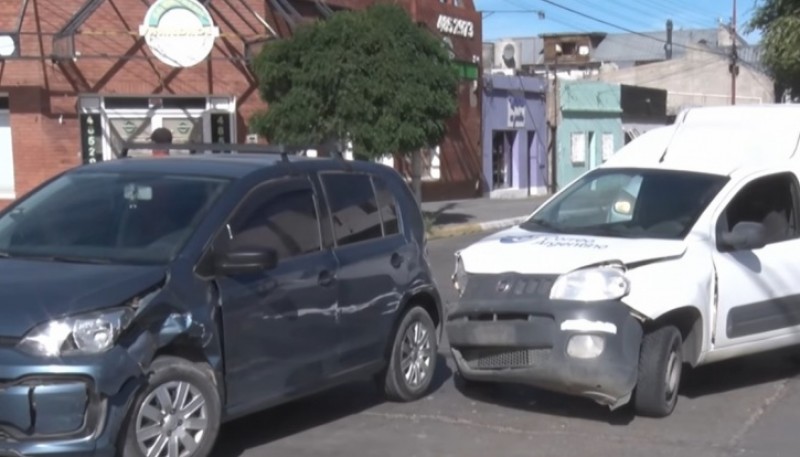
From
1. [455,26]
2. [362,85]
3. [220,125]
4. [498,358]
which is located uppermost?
[455,26]

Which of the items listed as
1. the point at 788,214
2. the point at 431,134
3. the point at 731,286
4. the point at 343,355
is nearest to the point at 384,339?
the point at 343,355

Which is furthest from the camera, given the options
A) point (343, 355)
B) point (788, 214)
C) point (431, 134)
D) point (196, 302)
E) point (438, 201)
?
point (438, 201)

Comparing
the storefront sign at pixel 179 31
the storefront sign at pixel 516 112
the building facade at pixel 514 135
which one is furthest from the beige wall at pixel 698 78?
the storefront sign at pixel 179 31

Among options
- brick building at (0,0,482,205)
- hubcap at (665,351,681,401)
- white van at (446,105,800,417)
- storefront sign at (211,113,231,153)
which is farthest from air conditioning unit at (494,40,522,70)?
hubcap at (665,351,681,401)

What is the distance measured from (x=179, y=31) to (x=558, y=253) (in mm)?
17846

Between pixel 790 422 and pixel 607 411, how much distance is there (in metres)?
1.21

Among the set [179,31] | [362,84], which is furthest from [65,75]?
[362,84]

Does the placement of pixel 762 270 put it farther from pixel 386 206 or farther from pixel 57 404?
pixel 57 404

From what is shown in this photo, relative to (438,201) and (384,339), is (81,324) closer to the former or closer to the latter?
(384,339)

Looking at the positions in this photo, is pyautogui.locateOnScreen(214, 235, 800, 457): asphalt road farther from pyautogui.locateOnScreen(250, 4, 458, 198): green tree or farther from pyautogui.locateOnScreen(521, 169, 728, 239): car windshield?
pyautogui.locateOnScreen(250, 4, 458, 198): green tree

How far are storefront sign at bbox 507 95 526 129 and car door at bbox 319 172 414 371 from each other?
31.9 m

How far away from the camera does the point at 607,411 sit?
353 inches

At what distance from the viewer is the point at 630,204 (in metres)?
9.69

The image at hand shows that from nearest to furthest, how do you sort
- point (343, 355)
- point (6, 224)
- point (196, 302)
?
1. point (196, 302)
2. point (6, 224)
3. point (343, 355)
